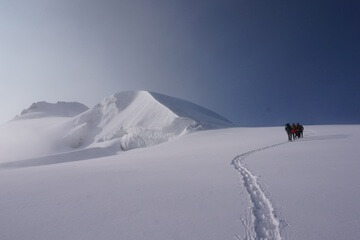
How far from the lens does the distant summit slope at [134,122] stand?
43750 millimetres

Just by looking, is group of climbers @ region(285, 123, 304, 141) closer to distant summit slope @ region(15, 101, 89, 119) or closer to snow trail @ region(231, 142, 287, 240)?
snow trail @ region(231, 142, 287, 240)

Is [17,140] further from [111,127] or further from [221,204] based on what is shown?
[221,204]

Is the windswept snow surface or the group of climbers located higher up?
the group of climbers

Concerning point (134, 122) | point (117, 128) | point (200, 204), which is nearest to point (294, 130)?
point (200, 204)

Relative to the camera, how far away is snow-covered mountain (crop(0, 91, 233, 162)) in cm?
4422

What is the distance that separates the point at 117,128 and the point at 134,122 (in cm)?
397

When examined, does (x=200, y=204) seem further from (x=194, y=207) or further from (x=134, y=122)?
(x=134, y=122)

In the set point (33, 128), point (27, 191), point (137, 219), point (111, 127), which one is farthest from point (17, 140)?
point (137, 219)

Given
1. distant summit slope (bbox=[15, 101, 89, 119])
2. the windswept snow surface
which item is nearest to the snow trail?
the windswept snow surface

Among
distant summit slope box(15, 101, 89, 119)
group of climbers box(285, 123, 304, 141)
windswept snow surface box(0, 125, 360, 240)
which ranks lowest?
windswept snow surface box(0, 125, 360, 240)

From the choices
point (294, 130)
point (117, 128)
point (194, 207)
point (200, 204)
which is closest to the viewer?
point (194, 207)

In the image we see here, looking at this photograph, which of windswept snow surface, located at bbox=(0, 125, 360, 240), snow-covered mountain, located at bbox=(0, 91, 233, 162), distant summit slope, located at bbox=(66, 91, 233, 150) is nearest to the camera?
windswept snow surface, located at bbox=(0, 125, 360, 240)

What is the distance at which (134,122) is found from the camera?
5378 cm

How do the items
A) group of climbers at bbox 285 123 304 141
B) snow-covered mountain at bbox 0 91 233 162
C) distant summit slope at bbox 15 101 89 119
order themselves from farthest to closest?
distant summit slope at bbox 15 101 89 119 < snow-covered mountain at bbox 0 91 233 162 < group of climbers at bbox 285 123 304 141
